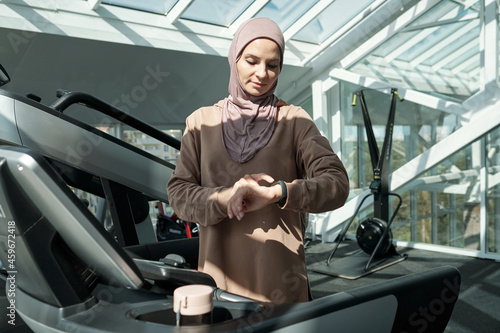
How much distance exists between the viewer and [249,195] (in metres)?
0.83

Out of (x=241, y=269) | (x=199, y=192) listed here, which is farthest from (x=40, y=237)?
(x=241, y=269)

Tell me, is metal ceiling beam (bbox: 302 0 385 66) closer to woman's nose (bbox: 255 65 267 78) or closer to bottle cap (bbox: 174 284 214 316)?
woman's nose (bbox: 255 65 267 78)

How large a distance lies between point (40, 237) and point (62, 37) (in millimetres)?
4037

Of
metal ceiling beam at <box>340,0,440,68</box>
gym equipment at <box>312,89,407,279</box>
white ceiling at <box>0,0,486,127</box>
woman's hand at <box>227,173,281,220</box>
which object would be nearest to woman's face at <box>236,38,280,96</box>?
woman's hand at <box>227,173,281,220</box>

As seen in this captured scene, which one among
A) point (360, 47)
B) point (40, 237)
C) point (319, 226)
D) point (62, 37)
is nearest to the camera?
point (40, 237)

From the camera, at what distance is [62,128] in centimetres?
194

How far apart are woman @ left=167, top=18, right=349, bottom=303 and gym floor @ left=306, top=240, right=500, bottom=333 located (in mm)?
2505

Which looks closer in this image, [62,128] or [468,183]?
[62,128]

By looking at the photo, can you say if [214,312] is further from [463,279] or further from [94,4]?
[94,4]

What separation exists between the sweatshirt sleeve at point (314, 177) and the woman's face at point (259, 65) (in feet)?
0.39

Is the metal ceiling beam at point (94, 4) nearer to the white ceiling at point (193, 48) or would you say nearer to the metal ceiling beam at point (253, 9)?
the white ceiling at point (193, 48)

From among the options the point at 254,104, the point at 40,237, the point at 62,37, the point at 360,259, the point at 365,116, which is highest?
the point at 62,37

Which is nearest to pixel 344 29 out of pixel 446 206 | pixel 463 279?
pixel 446 206

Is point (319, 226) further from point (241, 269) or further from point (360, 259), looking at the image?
point (241, 269)
